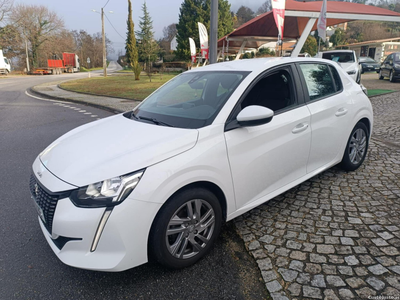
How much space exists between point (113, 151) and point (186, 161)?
60 centimetres

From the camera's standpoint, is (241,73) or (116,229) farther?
(241,73)

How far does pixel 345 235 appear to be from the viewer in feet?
9.23

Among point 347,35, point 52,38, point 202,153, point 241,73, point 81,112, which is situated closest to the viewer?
point 202,153

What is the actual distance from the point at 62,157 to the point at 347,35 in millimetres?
73911

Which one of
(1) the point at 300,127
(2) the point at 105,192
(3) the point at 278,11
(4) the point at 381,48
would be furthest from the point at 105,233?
(4) the point at 381,48

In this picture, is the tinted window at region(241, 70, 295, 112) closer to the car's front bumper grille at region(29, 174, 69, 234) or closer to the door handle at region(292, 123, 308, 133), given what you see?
the door handle at region(292, 123, 308, 133)

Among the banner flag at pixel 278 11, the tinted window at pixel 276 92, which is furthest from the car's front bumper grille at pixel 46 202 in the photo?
the banner flag at pixel 278 11

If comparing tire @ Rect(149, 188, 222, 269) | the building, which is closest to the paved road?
tire @ Rect(149, 188, 222, 269)

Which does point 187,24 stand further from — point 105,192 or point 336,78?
point 105,192

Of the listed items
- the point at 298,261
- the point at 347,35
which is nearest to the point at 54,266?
the point at 298,261

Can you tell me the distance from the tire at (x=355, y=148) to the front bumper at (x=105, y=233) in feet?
10.2

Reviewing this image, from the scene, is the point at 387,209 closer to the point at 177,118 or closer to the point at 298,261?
the point at 298,261

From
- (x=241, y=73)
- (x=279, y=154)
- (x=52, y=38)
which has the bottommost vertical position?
(x=279, y=154)

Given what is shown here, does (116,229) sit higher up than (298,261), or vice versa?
(116,229)
